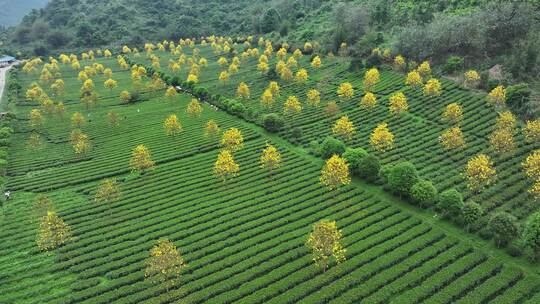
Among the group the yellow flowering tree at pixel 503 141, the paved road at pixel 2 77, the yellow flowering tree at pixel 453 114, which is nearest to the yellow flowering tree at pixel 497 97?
the yellow flowering tree at pixel 453 114

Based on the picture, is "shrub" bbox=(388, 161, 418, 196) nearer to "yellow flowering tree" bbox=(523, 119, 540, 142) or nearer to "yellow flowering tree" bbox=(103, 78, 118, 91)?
"yellow flowering tree" bbox=(523, 119, 540, 142)

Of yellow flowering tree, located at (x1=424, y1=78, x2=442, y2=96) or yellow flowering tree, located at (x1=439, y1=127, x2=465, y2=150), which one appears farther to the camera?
yellow flowering tree, located at (x1=424, y1=78, x2=442, y2=96)

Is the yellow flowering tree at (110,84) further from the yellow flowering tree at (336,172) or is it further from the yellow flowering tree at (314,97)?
the yellow flowering tree at (336,172)

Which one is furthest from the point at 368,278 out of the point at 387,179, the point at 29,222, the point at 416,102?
the point at 416,102

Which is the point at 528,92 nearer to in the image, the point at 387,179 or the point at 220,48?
the point at 387,179

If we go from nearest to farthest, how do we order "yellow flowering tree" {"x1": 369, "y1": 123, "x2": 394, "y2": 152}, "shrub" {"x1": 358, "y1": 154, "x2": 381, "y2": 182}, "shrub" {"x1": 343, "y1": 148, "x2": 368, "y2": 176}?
"shrub" {"x1": 358, "y1": 154, "x2": 381, "y2": 182} → "shrub" {"x1": 343, "y1": 148, "x2": 368, "y2": 176} → "yellow flowering tree" {"x1": 369, "y1": 123, "x2": 394, "y2": 152}

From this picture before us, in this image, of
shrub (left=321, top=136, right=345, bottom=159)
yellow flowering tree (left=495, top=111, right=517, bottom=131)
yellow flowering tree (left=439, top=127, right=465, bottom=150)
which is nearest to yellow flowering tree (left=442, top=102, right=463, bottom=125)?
yellow flowering tree (left=495, top=111, right=517, bottom=131)

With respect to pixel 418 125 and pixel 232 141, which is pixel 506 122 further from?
pixel 232 141
